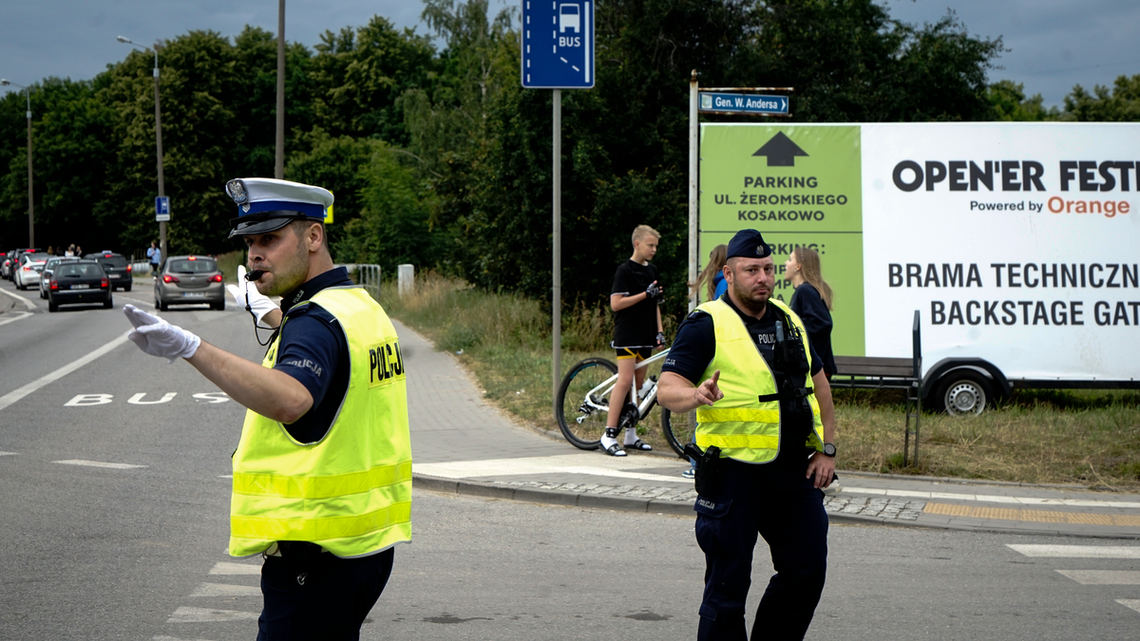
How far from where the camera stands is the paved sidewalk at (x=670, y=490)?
721 cm

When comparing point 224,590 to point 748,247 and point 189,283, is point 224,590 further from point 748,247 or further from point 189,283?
point 189,283

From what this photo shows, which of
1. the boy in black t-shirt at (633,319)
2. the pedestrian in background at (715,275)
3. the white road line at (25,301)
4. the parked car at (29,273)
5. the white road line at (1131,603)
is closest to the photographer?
the white road line at (1131,603)

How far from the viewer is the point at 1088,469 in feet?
28.6

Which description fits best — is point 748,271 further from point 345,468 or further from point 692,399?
point 345,468

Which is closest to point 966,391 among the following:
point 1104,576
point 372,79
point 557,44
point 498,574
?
point 557,44

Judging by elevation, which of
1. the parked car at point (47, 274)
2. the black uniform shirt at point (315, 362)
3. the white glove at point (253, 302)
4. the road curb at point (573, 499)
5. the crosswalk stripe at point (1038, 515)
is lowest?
the crosswalk stripe at point (1038, 515)

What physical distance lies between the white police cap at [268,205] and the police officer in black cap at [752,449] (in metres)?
1.57

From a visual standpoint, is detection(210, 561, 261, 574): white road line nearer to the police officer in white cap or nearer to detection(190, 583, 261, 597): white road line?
detection(190, 583, 261, 597): white road line

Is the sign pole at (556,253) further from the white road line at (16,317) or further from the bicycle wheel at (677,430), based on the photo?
the white road line at (16,317)

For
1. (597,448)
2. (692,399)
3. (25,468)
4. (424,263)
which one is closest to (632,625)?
(692,399)

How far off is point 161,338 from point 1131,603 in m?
5.01

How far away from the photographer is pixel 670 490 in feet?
26.0

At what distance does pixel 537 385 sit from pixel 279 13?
57.5ft

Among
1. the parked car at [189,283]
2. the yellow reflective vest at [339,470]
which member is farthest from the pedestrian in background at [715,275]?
the parked car at [189,283]
